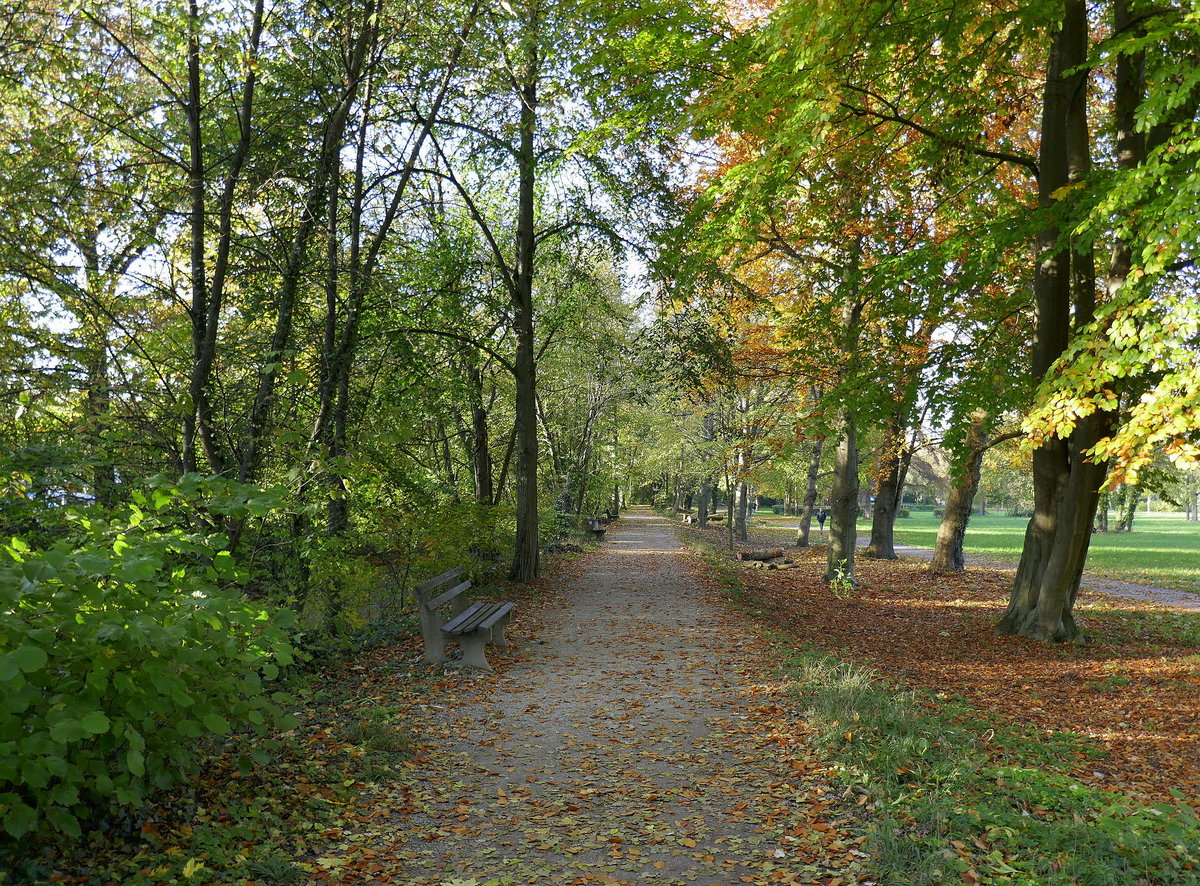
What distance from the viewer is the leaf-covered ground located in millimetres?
6320

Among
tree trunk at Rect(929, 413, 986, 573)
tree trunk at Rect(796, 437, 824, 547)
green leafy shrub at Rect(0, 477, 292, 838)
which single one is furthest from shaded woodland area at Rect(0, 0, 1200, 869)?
tree trunk at Rect(796, 437, 824, 547)

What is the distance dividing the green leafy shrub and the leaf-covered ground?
5.69 metres

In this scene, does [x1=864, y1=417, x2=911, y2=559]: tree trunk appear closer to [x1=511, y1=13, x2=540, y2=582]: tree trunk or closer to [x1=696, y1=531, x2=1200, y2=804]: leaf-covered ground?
[x1=696, y1=531, x2=1200, y2=804]: leaf-covered ground

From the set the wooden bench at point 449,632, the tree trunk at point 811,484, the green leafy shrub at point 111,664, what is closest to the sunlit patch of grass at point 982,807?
the green leafy shrub at point 111,664

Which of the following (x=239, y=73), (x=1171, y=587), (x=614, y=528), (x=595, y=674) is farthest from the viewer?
(x=614, y=528)

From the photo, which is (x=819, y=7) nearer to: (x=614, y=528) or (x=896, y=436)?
(x=896, y=436)

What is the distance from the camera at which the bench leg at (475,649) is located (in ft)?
26.4

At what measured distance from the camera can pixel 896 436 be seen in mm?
19094

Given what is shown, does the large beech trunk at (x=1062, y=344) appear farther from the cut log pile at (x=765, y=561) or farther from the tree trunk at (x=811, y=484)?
the tree trunk at (x=811, y=484)

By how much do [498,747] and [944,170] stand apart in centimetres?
959

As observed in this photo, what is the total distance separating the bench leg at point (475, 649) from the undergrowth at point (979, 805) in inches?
127

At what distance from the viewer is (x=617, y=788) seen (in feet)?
16.3

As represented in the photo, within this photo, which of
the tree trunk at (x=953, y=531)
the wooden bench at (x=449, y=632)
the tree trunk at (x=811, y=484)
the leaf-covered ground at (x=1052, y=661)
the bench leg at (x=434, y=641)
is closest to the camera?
the leaf-covered ground at (x=1052, y=661)

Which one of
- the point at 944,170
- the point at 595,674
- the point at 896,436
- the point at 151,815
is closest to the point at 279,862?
the point at 151,815
